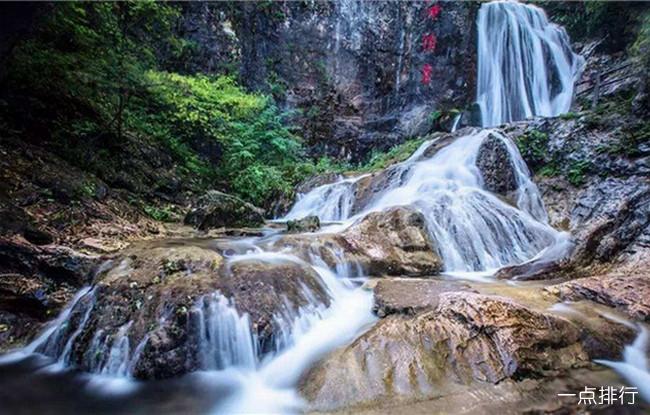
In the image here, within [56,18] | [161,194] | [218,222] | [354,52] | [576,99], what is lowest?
[218,222]

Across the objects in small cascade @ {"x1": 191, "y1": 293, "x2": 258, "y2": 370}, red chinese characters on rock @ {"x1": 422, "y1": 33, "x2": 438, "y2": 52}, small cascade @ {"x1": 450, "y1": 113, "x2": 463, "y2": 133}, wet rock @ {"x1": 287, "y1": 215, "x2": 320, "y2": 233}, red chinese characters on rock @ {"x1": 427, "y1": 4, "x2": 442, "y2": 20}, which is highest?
red chinese characters on rock @ {"x1": 427, "y1": 4, "x2": 442, "y2": 20}

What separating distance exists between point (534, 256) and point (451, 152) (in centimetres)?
423

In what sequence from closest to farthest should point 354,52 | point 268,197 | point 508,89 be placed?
point 268,197, point 508,89, point 354,52

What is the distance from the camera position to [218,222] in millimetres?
7984

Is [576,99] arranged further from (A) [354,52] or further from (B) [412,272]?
(B) [412,272]

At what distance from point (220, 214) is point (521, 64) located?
14.2 meters

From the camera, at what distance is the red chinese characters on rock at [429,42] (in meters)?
17.2

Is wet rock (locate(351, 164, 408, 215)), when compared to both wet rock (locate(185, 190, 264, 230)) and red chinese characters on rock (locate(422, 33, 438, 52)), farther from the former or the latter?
red chinese characters on rock (locate(422, 33, 438, 52))

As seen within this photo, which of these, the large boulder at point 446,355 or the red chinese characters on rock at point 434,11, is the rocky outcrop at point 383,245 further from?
the red chinese characters on rock at point 434,11

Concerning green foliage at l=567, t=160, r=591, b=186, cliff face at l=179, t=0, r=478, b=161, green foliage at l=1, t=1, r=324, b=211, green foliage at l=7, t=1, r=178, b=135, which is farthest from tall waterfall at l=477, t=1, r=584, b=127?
green foliage at l=7, t=1, r=178, b=135

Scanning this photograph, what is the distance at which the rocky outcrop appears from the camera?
5668mm

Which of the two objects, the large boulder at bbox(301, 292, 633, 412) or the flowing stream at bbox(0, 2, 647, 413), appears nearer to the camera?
the large boulder at bbox(301, 292, 633, 412)

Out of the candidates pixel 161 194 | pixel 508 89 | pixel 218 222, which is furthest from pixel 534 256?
pixel 508 89

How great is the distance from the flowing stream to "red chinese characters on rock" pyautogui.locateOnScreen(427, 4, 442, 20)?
4.33m
